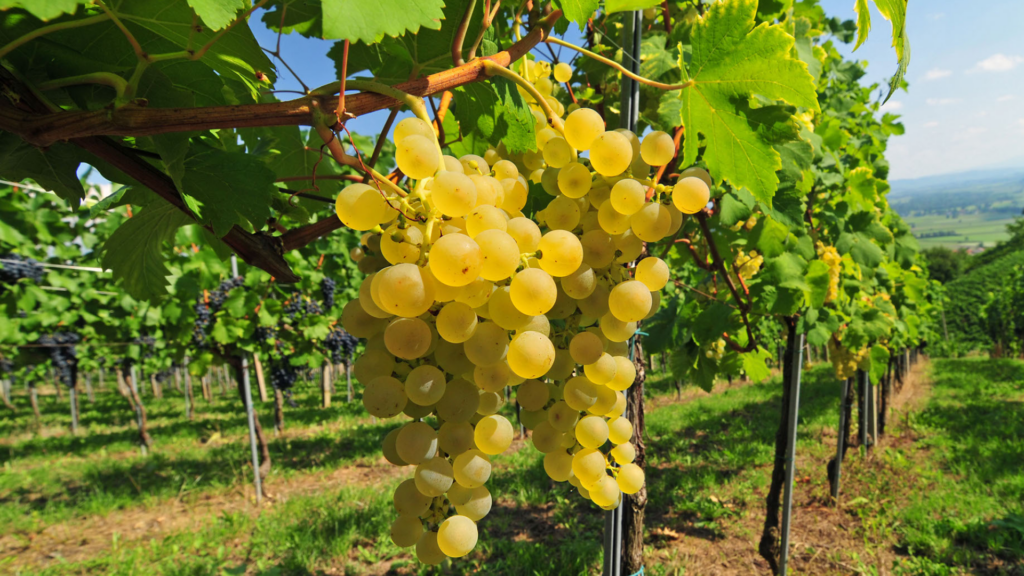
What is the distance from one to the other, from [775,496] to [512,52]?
4.17 metres

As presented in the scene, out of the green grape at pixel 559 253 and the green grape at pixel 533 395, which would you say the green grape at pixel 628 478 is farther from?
the green grape at pixel 559 253

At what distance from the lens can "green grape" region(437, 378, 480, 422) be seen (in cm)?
73

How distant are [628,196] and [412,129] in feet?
1.06

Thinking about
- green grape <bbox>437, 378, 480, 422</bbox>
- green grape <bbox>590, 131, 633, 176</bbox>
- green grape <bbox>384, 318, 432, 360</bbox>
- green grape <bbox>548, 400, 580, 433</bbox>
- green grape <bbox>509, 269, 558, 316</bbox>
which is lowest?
green grape <bbox>548, 400, 580, 433</bbox>

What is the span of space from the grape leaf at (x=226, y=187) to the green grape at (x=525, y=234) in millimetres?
399

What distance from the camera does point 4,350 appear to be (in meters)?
6.62

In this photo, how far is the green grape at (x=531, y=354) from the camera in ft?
2.15

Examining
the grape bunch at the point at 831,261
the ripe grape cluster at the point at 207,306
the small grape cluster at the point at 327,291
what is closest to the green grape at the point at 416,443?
the grape bunch at the point at 831,261

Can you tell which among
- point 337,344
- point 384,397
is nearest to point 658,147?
point 384,397

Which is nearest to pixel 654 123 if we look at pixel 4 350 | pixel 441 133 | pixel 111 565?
pixel 441 133

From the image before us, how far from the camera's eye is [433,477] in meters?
0.72

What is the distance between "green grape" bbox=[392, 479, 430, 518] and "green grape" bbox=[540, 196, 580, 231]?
44 centimetres

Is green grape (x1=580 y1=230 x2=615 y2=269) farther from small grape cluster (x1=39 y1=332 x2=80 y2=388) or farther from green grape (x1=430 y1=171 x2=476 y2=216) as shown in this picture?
small grape cluster (x1=39 y1=332 x2=80 y2=388)

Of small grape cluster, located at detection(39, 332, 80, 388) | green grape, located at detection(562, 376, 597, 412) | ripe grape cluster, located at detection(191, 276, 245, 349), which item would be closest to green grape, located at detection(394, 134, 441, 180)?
green grape, located at detection(562, 376, 597, 412)
